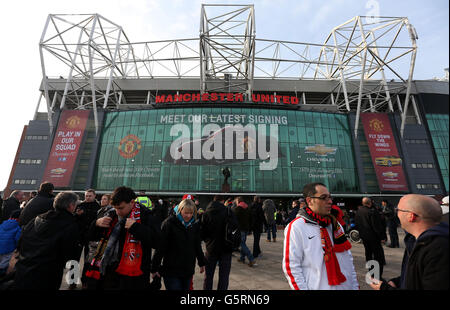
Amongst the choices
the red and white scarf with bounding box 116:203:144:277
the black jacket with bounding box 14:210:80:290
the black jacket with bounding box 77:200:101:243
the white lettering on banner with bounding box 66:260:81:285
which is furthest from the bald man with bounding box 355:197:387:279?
the white lettering on banner with bounding box 66:260:81:285

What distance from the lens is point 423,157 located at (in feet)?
105

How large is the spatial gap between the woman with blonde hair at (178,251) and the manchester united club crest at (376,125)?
36.8m

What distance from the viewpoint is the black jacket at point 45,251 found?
262 cm

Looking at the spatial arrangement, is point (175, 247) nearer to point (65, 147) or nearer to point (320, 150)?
point (320, 150)

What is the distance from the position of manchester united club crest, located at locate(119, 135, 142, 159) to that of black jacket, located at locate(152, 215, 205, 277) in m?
28.5

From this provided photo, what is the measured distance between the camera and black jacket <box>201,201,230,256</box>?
421cm

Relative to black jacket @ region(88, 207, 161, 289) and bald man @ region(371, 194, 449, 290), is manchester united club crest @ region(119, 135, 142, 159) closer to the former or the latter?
black jacket @ region(88, 207, 161, 289)

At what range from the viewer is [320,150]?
95.7 ft

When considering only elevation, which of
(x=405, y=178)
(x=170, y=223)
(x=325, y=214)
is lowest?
(x=170, y=223)

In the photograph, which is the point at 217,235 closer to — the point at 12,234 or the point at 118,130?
the point at 12,234

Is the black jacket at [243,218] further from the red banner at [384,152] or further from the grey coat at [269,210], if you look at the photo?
the red banner at [384,152]

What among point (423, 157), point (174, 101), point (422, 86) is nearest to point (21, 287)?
point (174, 101)

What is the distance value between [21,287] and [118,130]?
31.8 m

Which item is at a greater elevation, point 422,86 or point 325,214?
point 422,86
